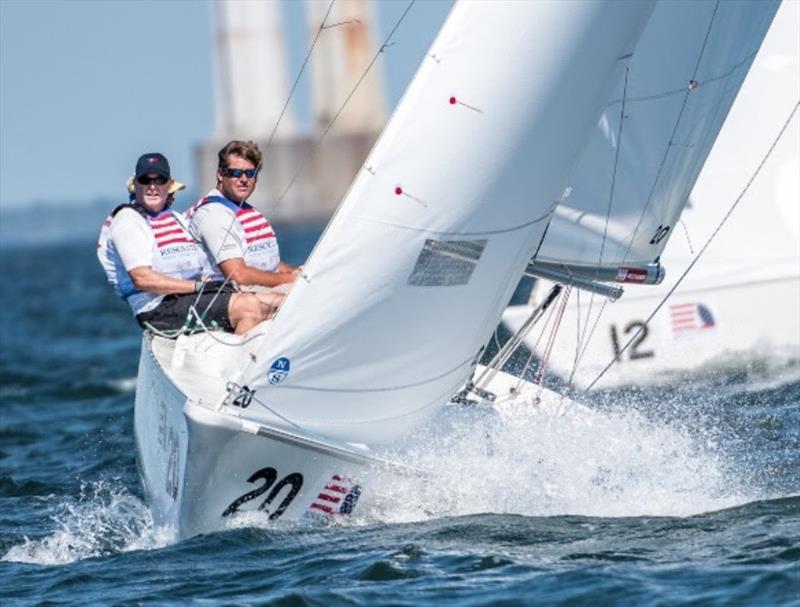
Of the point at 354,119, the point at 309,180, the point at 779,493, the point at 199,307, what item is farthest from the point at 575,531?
the point at 309,180

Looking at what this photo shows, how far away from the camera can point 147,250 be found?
7.61m

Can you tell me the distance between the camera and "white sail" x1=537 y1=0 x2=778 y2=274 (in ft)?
22.9

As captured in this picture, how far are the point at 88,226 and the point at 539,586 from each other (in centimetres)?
11699

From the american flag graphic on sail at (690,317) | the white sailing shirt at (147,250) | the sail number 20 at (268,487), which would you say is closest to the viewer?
the sail number 20 at (268,487)

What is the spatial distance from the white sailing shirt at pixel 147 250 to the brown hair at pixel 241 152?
334mm

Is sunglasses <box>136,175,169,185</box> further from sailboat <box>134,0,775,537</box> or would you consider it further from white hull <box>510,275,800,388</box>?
white hull <box>510,275,800,388</box>

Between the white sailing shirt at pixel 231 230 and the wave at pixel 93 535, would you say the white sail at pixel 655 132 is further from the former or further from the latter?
the wave at pixel 93 535

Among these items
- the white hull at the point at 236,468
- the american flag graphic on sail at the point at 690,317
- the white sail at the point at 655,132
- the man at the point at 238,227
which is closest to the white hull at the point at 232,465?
the white hull at the point at 236,468

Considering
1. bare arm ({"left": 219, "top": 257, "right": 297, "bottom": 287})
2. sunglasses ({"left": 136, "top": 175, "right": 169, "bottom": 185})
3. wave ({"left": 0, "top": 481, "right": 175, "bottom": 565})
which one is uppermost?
sunglasses ({"left": 136, "top": 175, "right": 169, "bottom": 185})

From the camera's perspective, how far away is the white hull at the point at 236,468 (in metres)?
6.37

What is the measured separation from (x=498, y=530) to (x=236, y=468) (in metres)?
0.93

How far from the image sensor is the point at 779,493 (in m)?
7.26

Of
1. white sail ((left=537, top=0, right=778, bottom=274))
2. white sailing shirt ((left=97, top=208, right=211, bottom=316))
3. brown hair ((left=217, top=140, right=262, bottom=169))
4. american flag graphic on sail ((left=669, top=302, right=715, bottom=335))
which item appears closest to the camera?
white sail ((left=537, top=0, right=778, bottom=274))

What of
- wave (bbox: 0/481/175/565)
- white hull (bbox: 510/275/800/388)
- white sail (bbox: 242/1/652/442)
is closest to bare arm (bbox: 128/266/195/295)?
wave (bbox: 0/481/175/565)
